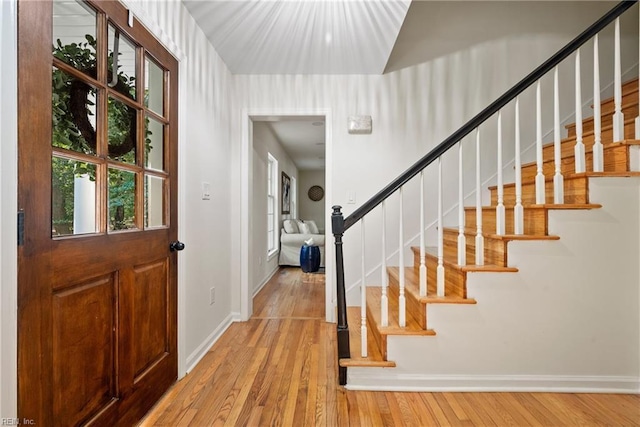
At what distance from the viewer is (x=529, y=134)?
2.92 meters

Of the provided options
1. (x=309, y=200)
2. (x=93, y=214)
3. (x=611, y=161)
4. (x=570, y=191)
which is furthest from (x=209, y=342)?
(x=309, y=200)

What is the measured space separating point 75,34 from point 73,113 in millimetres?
292

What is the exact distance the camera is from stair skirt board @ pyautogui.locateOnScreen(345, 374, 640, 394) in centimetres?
184

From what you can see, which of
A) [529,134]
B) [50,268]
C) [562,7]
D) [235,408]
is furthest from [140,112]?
[562,7]

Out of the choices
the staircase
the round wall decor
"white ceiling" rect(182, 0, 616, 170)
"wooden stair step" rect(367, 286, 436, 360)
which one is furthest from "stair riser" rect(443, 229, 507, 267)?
the round wall decor

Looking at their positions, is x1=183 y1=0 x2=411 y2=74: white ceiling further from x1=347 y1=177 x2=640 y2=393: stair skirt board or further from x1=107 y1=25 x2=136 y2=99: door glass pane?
x1=347 y1=177 x2=640 y2=393: stair skirt board

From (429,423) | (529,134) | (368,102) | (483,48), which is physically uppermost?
(483,48)

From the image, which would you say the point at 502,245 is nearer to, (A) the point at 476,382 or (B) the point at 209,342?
(A) the point at 476,382

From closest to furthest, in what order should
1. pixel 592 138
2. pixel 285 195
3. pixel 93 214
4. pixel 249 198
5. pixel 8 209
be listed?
pixel 8 209
pixel 93 214
pixel 592 138
pixel 249 198
pixel 285 195

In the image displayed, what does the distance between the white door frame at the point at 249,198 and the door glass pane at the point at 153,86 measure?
1.20m

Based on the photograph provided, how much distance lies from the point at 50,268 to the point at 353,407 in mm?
1478

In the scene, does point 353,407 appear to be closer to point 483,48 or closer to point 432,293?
point 432,293

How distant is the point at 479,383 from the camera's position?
1.86 m

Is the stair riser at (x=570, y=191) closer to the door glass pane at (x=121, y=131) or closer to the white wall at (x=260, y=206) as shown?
the door glass pane at (x=121, y=131)
